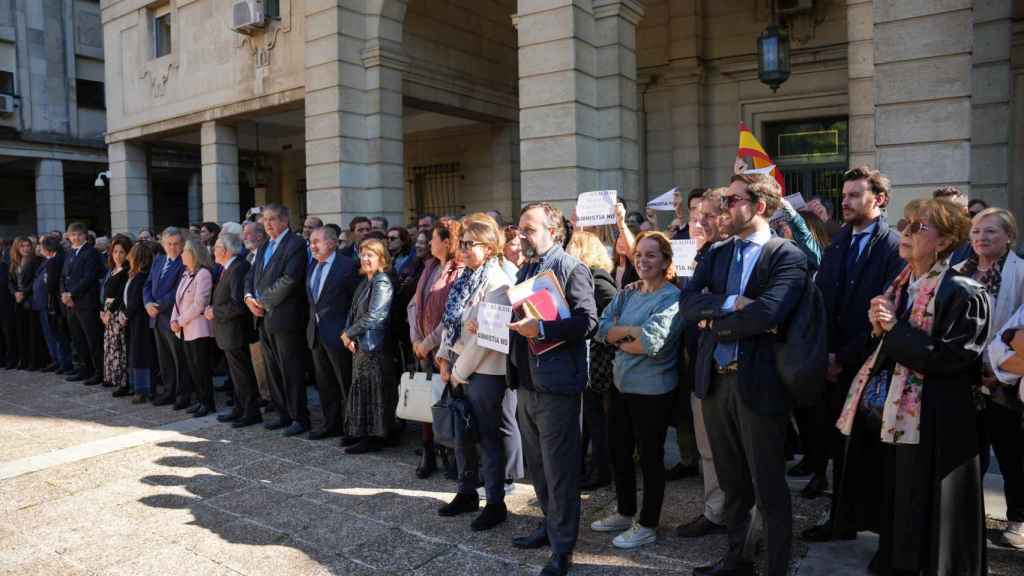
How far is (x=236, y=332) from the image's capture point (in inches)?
293

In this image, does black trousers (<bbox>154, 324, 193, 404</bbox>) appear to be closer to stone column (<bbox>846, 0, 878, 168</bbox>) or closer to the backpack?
the backpack

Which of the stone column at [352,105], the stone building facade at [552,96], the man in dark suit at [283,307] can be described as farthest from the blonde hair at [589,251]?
the stone column at [352,105]

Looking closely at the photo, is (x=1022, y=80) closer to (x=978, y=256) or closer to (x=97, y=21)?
(x=978, y=256)

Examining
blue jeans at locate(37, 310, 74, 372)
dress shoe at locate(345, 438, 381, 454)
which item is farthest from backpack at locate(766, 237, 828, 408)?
blue jeans at locate(37, 310, 74, 372)

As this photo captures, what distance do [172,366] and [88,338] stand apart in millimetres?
2162

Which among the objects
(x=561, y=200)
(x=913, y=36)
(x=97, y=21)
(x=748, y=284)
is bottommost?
(x=748, y=284)

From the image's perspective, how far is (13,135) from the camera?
24891 millimetres

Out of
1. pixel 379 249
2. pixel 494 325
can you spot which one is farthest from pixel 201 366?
pixel 494 325

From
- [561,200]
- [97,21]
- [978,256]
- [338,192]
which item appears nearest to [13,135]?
[97,21]

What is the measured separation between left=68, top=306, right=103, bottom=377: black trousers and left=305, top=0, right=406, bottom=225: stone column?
392cm

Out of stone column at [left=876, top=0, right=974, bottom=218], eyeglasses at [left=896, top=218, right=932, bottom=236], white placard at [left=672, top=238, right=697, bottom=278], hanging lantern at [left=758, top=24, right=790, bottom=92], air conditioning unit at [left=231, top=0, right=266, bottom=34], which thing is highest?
air conditioning unit at [left=231, top=0, right=266, bottom=34]

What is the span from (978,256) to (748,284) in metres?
1.39

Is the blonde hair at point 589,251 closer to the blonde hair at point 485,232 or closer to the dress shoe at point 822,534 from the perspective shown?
the blonde hair at point 485,232

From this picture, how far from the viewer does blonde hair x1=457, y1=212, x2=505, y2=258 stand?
180 inches
